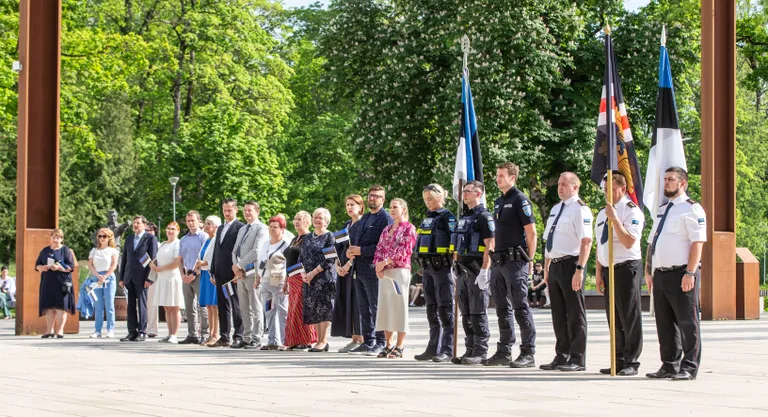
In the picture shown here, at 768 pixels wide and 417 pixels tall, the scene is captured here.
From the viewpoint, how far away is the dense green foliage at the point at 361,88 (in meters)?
30.8

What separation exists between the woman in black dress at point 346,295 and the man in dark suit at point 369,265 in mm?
152

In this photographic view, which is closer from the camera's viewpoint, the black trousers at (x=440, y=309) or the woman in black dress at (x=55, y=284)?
the black trousers at (x=440, y=309)

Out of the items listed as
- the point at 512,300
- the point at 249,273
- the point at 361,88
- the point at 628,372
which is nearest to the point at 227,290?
the point at 249,273

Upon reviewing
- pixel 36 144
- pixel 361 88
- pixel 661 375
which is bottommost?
pixel 661 375

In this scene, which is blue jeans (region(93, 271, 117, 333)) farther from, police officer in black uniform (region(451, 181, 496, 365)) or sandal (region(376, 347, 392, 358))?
police officer in black uniform (region(451, 181, 496, 365))

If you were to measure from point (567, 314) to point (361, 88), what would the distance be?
21810mm

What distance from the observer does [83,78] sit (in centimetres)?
3622

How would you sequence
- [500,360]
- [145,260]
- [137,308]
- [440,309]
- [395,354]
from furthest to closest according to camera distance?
1. [137,308]
2. [145,260]
3. [395,354]
4. [440,309]
5. [500,360]

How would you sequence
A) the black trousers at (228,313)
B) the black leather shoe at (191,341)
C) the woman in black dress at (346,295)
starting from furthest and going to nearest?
the black leather shoe at (191,341) < the black trousers at (228,313) < the woman in black dress at (346,295)

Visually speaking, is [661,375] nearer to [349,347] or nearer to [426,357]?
[426,357]

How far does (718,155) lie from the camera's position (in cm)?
2352

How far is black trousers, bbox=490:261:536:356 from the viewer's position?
12438 millimetres

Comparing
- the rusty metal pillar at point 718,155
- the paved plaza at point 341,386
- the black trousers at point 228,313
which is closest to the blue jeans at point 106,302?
the black trousers at point 228,313

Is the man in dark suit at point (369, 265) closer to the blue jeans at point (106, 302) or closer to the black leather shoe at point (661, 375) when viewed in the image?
the black leather shoe at point (661, 375)
